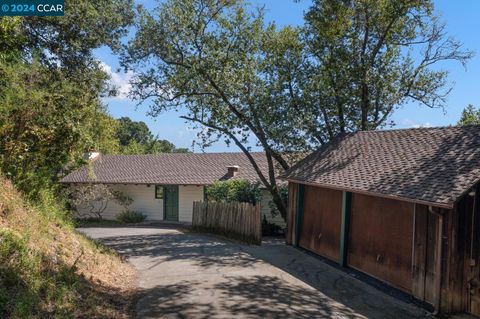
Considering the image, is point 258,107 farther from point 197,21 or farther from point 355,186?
point 355,186

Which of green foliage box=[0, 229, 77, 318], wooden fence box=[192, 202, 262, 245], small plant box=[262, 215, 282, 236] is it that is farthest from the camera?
small plant box=[262, 215, 282, 236]

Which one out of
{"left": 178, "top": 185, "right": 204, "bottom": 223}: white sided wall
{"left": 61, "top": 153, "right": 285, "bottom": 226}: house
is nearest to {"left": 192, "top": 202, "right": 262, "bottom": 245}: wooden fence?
{"left": 61, "top": 153, "right": 285, "bottom": 226}: house

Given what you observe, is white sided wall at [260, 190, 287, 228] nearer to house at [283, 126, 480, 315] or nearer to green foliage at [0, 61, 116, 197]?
house at [283, 126, 480, 315]

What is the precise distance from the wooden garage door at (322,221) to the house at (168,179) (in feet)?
38.6

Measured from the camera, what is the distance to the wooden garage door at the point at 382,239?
435 inches

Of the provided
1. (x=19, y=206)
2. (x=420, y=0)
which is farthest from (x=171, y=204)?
(x=19, y=206)

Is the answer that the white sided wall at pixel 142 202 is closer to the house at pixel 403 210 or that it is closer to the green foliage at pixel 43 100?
the house at pixel 403 210

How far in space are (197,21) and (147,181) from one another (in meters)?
13.6

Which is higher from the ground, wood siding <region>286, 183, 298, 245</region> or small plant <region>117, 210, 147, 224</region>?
wood siding <region>286, 183, 298, 245</region>

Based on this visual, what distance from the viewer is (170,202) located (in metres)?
31.0

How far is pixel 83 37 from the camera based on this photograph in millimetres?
14539

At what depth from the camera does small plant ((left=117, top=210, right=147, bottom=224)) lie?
99.9ft

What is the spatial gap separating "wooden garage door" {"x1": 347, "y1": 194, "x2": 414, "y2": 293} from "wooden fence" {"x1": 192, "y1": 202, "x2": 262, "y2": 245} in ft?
17.4

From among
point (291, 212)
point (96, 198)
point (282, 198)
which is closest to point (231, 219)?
point (291, 212)
